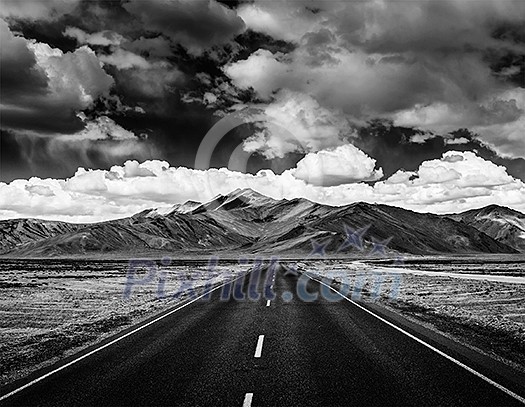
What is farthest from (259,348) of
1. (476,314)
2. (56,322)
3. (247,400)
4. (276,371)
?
(476,314)

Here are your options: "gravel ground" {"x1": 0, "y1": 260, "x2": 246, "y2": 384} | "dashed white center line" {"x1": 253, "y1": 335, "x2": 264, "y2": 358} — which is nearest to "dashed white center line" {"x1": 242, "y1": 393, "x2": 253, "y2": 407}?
"dashed white center line" {"x1": 253, "y1": 335, "x2": 264, "y2": 358}

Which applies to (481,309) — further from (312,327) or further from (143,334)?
(143,334)

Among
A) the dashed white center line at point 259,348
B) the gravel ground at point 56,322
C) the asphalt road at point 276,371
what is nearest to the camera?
the asphalt road at point 276,371

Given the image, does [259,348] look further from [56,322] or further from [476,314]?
[476,314]

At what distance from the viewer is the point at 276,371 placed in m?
9.41

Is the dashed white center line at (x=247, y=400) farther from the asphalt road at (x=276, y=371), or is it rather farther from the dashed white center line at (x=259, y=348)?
the dashed white center line at (x=259, y=348)

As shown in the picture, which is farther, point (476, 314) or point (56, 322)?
point (476, 314)

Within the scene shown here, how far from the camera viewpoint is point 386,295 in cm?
2755

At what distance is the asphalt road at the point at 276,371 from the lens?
7.71 metres

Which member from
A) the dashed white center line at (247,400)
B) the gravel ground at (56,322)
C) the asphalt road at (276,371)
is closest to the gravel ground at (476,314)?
the asphalt road at (276,371)

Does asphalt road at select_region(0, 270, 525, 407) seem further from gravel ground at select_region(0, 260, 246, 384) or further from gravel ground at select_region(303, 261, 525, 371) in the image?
gravel ground at select_region(0, 260, 246, 384)

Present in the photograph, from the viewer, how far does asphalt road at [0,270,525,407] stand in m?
7.71

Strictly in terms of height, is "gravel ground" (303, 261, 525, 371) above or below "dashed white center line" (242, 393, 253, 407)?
above

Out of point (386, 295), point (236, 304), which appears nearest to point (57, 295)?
point (236, 304)
